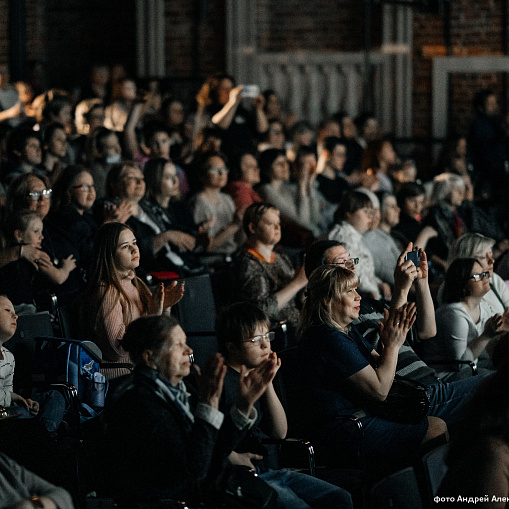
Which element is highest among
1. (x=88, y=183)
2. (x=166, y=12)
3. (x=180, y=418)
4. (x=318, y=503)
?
(x=166, y=12)

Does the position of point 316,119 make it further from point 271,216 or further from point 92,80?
point 271,216

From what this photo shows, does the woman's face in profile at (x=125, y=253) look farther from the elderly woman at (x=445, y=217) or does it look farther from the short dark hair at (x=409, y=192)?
the short dark hair at (x=409, y=192)

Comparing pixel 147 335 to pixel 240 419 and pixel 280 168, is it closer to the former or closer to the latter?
pixel 240 419

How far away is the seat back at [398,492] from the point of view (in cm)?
258

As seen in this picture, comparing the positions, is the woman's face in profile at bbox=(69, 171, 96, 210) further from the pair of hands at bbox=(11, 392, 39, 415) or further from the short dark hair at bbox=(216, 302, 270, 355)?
the short dark hair at bbox=(216, 302, 270, 355)

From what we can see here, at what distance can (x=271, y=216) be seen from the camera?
4.86 meters

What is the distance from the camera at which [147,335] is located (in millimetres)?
2846

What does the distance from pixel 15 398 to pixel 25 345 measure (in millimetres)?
400

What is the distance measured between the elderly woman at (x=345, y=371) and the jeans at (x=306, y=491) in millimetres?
353

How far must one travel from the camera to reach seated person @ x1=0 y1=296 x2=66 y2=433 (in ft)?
11.2

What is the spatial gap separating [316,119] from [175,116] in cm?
249

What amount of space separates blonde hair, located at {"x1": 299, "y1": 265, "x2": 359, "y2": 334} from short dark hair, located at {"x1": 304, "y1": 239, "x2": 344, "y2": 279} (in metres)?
0.74

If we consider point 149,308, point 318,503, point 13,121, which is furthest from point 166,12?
point 318,503

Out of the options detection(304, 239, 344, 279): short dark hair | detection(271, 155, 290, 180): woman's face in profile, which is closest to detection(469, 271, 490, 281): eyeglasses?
detection(304, 239, 344, 279): short dark hair
